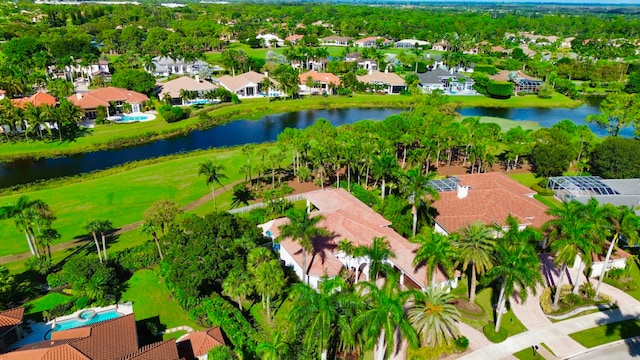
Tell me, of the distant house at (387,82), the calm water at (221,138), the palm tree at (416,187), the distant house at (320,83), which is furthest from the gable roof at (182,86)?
the palm tree at (416,187)

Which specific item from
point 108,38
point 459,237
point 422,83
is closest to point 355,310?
point 459,237

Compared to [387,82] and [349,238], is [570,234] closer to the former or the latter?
[349,238]

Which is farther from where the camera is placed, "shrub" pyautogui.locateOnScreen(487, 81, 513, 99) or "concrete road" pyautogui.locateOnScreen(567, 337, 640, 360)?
"shrub" pyautogui.locateOnScreen(487, 81, 513, 99)

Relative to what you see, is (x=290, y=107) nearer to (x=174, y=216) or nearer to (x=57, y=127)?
(x=57, y=127)

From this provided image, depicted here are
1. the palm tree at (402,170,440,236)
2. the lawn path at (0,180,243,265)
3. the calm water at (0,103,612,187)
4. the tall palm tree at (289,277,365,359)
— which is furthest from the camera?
the calm water at (0,103,612,187)

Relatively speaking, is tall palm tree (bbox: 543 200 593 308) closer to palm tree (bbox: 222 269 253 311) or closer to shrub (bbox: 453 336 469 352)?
shrub (bbox: 453 336 469 352)

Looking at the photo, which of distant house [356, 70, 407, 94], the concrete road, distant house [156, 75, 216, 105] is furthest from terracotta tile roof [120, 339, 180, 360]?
distant house [356, 70, 407, 94]
